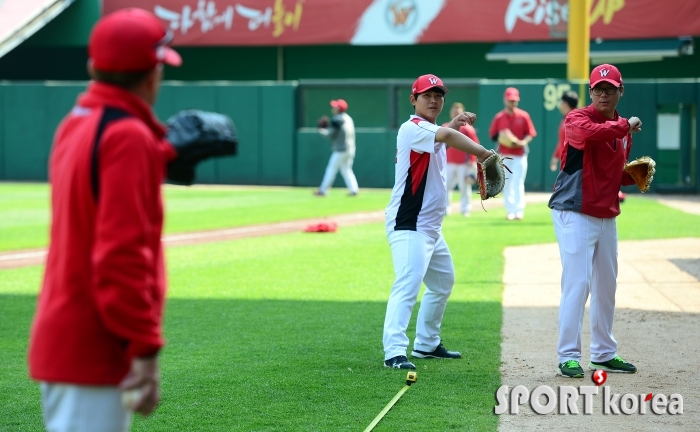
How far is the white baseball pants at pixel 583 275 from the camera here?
6.63 meters

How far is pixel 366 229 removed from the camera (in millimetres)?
16656

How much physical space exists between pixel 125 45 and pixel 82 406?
111 cm

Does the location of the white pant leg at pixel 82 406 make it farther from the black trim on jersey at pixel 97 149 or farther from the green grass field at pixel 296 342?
the green grass field at pixel 296 342

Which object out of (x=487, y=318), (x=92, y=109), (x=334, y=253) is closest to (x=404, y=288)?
(x=487, y=318)

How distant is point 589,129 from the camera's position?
20.8 feet

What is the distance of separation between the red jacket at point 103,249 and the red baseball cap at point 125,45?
3.3 inches

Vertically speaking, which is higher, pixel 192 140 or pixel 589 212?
pixel 192 140

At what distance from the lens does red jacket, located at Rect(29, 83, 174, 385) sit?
9.36 feet

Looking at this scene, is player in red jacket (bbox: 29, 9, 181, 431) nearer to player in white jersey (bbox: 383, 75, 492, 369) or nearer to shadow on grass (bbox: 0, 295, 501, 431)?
shadow on grass (bbox: 0, 295, 501, 431)

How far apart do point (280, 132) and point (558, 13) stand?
841 centimetres

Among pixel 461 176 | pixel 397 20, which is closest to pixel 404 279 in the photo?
pixel 461 176

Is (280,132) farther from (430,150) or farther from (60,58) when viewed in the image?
(430,150)

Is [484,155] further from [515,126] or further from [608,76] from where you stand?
[515,126]

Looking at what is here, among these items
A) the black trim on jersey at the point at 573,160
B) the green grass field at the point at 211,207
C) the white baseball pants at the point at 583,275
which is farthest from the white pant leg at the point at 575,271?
the green grass field at the point at 211,207
